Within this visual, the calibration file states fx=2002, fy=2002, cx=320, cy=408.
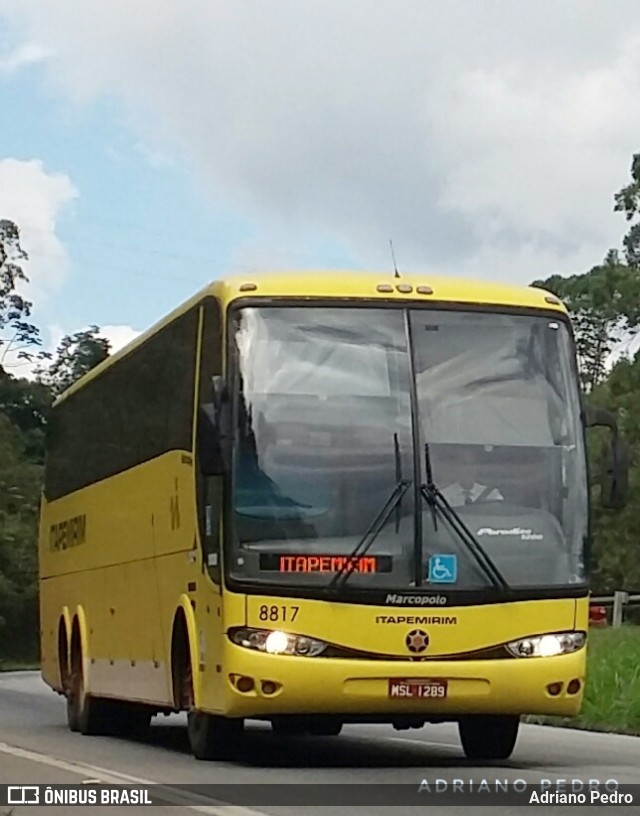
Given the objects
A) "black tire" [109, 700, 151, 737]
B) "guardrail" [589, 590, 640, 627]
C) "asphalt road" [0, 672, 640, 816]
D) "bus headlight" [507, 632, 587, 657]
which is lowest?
"asphalt road" [0, 672, 640, 816]

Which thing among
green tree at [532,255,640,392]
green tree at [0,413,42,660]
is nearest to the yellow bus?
green tree at [532,255,640,392]

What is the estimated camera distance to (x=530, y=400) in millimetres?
14438

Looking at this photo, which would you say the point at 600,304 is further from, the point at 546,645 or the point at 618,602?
the point at 546,645

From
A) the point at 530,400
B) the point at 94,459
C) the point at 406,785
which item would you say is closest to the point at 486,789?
the point at 406,785

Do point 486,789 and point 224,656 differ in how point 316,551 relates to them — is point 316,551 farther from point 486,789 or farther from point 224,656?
point 486,789

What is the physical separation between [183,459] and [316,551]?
2.31m

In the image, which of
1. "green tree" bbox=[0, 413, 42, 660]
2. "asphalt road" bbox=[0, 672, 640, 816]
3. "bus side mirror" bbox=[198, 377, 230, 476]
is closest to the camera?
"asphalt road" bbox=[0, 672, 640, 816]

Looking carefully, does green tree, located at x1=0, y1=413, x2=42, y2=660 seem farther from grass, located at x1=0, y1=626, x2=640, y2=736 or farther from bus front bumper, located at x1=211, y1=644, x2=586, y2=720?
bus front bumper, located at x1=211, y1=644, x2=586, y2=720

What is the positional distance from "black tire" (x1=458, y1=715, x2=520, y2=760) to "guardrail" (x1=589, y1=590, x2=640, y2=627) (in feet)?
83.9

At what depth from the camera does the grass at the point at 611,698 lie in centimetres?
2051

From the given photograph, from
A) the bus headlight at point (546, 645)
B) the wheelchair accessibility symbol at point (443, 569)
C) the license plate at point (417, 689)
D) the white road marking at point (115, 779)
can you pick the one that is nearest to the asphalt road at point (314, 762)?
the white road marking at point (115, 779)

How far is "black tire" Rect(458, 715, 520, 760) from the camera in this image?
15.5 meters

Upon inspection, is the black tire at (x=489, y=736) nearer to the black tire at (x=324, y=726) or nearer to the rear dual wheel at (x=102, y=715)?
the black tire at (x=324, y=726)

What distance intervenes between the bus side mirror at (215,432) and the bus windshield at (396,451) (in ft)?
0.36
